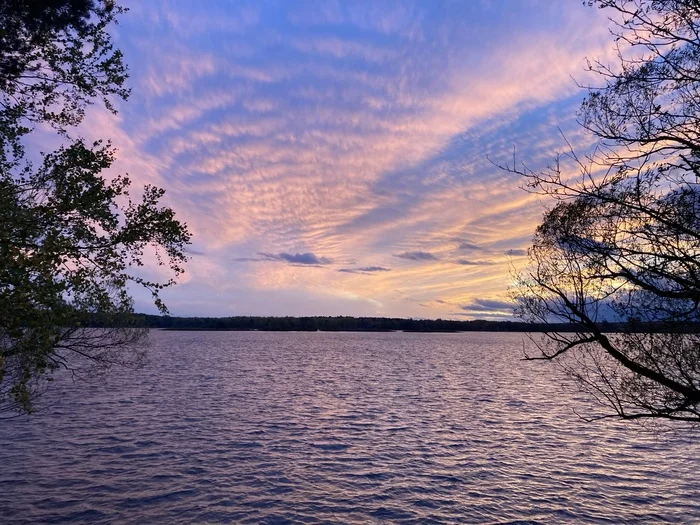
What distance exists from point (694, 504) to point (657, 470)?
5.12m

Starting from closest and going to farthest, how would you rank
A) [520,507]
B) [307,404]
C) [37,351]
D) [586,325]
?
[37,351], [586,325], [520,507], [307,404]

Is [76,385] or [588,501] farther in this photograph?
[76,385]

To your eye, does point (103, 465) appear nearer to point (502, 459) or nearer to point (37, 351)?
point (37, 351)

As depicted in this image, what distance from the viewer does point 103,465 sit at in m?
23.5

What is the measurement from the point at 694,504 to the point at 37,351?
2528 centimetres

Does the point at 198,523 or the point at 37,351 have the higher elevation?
the point at 37,351

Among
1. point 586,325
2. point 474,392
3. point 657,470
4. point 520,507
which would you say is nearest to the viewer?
point 586,325

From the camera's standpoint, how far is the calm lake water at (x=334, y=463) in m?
18.5

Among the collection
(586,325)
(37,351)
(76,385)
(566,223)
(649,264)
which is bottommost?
(76,385)

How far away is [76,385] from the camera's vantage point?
5478cm

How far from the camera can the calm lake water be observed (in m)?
18.5

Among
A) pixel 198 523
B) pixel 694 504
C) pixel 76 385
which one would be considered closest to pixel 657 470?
pixel 694 504

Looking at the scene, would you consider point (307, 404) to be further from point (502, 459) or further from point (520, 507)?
point (520, 507)

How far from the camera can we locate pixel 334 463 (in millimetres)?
24688
